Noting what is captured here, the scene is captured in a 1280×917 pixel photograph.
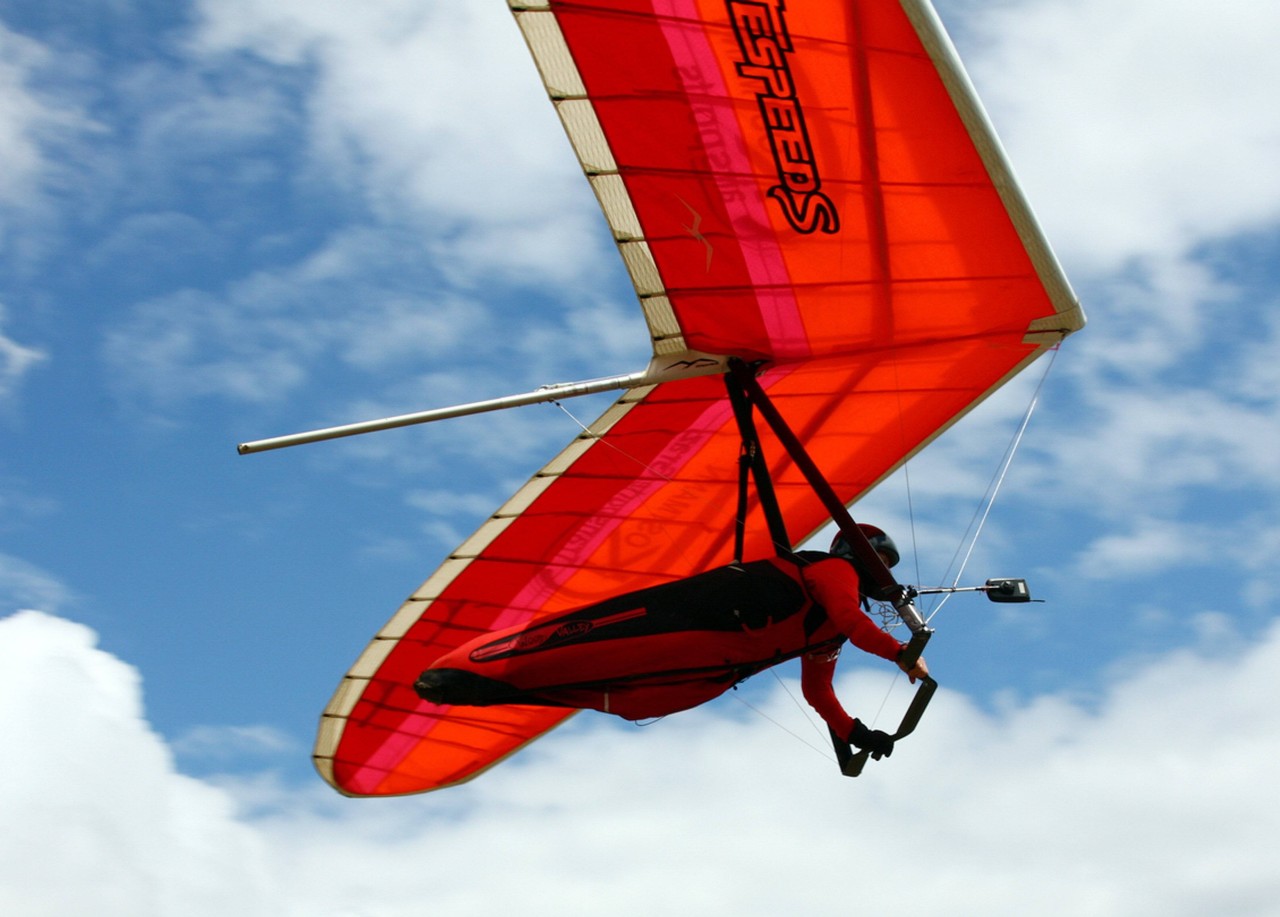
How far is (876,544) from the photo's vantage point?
1059 cm

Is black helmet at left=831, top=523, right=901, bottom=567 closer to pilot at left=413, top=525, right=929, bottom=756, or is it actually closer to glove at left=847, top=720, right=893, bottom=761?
pilot at left=413, top=525, right=929, bottom=756

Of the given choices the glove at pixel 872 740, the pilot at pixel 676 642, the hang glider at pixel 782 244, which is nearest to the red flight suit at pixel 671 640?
the pilot at pixel 676 642

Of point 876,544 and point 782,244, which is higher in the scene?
point 782,244

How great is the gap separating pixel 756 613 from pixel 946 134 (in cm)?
301

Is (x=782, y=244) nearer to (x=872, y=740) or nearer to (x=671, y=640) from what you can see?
(x=671, y=640)

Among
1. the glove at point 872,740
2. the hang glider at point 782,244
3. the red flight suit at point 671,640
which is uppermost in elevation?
the hang glider at point 782,244

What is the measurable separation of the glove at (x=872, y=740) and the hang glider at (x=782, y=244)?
92.0 inches

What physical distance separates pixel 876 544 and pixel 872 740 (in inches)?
49.5

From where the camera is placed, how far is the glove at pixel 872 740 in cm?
1004

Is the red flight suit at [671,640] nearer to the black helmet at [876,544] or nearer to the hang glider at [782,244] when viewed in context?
the black helmet at [876,544]

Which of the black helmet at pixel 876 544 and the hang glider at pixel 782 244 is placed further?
the black helmet at pixel 876 544

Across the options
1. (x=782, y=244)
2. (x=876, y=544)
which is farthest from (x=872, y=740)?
(x=782, y=244)

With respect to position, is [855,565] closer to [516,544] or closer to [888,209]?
[888,209]

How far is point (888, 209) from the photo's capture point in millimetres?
9984
